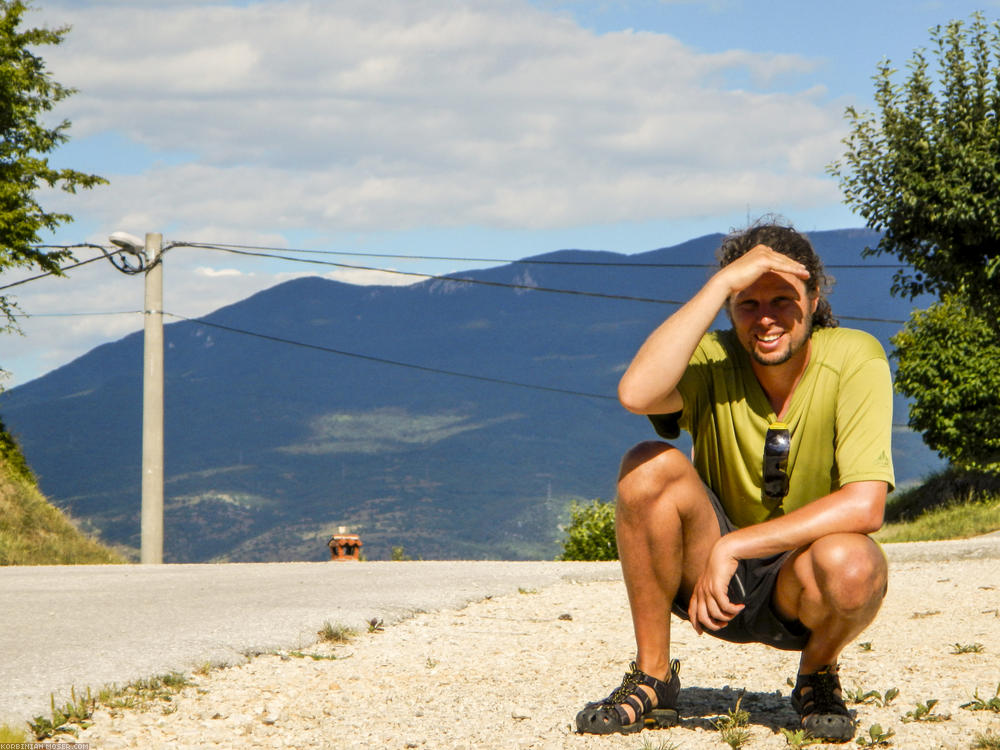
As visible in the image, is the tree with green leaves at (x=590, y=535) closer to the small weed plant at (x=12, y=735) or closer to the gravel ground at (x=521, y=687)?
the gravel ground at (x=521, y=687)

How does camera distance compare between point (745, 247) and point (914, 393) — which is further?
point (914, 393)

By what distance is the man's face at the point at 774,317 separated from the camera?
11.8ft

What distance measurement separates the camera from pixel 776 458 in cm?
356

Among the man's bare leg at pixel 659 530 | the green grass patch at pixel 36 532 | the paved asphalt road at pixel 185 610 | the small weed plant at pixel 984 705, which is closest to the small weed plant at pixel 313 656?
the paved asphalt road at pixel 185 610

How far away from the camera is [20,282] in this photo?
86.0 ft

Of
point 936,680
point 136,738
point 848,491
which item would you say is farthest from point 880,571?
point 136,738

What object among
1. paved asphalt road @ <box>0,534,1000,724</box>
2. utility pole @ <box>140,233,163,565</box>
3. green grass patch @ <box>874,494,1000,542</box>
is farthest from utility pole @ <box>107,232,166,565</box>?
green grass patch @ <box>874,494,1000,542</box>

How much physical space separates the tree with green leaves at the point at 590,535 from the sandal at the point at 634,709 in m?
18.8

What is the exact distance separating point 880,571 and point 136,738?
9.05 feet

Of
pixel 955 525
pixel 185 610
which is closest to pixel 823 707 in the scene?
pixel 185 610

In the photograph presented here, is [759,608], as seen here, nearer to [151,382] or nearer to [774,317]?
[774,317]

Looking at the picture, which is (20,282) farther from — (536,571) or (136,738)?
(136,738)

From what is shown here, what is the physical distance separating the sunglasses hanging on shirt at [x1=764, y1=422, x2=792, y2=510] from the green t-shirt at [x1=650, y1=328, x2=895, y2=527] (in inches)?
1.6

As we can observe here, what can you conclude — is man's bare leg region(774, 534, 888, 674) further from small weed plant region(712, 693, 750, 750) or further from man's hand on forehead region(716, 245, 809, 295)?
man's hand on forehead region(716, 245, 809, 295)
